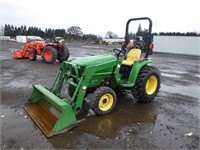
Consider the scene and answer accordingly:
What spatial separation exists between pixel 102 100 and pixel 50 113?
112 centimetres

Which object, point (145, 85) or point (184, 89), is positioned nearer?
point (145, 85)

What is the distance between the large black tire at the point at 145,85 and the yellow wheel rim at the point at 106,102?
2.94 ft

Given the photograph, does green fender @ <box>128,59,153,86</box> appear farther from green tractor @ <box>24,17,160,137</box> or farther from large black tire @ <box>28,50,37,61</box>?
large black tire @ <box>28,50,37,61</box>

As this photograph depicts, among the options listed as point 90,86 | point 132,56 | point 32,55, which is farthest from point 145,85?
point 32,55

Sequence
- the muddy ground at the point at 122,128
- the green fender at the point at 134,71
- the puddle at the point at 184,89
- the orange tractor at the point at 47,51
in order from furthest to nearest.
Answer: the orange tractor at the point at 47,51 < the puddle at the point at 184,89 < the green fender at the point at 134,71 < the muddy ground at the point at 122,128

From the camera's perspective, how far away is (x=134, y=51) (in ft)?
17.7

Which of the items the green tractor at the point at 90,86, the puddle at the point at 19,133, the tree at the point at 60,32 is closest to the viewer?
the puddle at the point at 19,133

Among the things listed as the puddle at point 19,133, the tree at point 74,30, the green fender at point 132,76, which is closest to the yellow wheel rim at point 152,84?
the green fender at point 132,76

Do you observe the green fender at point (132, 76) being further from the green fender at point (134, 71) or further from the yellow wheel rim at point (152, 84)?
the yellow wheel rim at point (152, 84)

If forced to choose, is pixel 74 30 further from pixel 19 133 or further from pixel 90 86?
pixel 19 133

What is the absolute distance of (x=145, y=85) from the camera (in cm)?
496

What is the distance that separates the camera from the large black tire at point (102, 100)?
4038 millimetres

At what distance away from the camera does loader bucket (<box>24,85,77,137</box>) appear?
3443mm

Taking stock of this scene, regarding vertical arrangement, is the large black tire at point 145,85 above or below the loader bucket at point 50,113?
above
